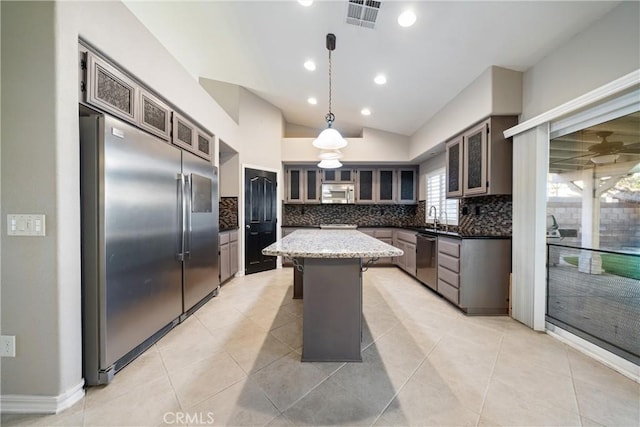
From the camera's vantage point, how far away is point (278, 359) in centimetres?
191

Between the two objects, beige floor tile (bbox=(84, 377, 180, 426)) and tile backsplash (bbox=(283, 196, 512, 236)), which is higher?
tile backsplash (bbox=(283, 196, 512, 236))

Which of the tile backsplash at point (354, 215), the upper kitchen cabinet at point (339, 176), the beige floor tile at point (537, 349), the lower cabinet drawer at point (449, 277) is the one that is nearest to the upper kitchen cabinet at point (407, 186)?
the tile backsplash at point (354, 215)

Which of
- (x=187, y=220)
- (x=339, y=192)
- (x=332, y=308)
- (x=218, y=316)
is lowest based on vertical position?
(x=218, y=316)

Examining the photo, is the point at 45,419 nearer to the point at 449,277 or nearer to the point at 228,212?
the point at 228,212

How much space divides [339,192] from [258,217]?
1936mm

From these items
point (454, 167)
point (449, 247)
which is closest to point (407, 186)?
point (454, 167)

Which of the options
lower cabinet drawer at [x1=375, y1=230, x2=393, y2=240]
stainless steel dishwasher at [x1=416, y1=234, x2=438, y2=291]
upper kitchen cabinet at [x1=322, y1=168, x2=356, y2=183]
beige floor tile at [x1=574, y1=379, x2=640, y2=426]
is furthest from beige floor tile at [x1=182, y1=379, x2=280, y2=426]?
upper kitchen cabinet at [x1=322, y1=168, x2=356, y2=183]

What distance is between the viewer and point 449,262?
314cm

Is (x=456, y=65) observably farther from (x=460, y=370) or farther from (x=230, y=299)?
(x=230, y=299)

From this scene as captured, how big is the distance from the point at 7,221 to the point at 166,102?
5.15 feet

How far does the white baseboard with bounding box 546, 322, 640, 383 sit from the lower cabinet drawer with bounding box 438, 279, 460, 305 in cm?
82

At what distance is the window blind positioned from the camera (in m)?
4.29

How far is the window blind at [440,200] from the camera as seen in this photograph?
4293mm

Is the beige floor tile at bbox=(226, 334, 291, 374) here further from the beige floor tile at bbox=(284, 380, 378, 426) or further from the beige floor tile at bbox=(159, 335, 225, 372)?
the beige floor tile at bbox=(284, 380, 378, 426)
